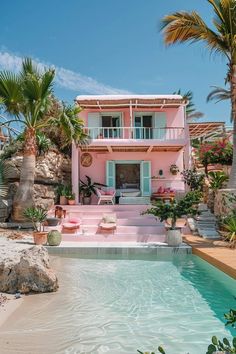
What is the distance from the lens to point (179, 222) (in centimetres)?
1404

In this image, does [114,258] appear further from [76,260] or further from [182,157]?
[182,157]

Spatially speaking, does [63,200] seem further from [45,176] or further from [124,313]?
[124,313]

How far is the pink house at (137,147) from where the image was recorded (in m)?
18.3

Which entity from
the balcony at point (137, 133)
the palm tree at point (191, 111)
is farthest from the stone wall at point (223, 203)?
the palm tree at point (191, 111)

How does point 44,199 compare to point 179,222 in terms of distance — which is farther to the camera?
point 44,199

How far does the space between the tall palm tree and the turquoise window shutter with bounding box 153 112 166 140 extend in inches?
277

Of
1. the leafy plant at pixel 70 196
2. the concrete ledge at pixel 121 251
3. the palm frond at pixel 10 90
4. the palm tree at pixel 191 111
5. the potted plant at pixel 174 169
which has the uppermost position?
the palm tree at pixel 191 111

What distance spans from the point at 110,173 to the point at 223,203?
8.17 m

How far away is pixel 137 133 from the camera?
19.2m

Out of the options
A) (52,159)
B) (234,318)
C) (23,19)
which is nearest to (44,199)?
(52,159)

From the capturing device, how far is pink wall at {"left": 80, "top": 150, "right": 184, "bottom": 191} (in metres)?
19.3

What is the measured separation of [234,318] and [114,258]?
817 cm

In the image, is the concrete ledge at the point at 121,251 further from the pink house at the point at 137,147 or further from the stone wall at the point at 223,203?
the pink house at the point at 137,147

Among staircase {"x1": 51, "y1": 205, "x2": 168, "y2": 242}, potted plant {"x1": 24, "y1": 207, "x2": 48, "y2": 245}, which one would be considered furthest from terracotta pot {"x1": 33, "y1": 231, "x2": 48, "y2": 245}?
staircase {"x1": 51, "y1": 205, "x2": 168, "y2": 242}
